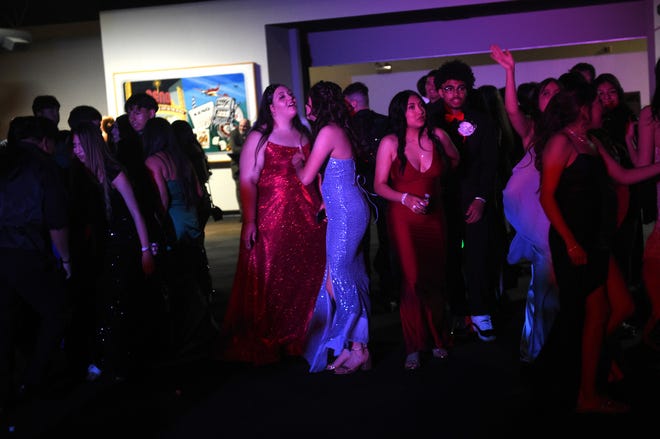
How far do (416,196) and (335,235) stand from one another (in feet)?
1.86

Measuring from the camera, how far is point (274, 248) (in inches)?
228

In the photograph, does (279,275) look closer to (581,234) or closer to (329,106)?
(329,106)

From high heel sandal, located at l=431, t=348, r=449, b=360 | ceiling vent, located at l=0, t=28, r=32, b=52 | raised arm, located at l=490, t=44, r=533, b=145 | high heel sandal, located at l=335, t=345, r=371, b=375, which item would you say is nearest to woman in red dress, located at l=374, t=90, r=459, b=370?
high heel sandal, located at l=431, t=348, r=449, b=360

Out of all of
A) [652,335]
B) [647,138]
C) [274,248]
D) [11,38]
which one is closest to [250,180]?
[274,248]

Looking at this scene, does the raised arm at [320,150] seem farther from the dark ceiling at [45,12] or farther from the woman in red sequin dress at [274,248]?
the dark ceiling at [45,12]

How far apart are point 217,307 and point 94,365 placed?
7.21ft

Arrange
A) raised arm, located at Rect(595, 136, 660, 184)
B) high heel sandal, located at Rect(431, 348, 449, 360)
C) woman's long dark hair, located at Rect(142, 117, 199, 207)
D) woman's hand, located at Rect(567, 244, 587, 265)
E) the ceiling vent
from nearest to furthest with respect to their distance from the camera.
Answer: woman's hand, located at Rect(567, 244, 587, 265), raised arm, located at Rect(595, 136, 660, 184), high heel sandal, located at Rect(431, 348, 449, 360), woman's long dark hair, located at Rect(142, 117, 199, 207), the ceiling vent

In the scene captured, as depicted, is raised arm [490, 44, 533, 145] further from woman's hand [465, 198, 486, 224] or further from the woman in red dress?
the woman in red dress

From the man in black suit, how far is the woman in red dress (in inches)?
23.6

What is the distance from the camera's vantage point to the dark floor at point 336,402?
165 inches

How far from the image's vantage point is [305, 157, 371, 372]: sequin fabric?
530 cm

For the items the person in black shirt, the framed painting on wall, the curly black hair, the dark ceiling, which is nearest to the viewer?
the person in black shirt

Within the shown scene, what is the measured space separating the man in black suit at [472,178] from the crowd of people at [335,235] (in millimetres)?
11

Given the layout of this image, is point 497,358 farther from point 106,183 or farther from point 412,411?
point 106,183
